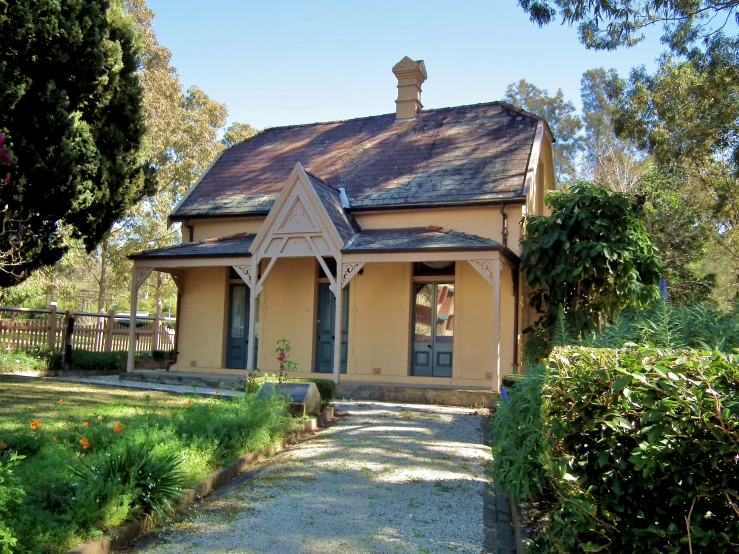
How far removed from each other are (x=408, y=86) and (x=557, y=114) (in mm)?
30898

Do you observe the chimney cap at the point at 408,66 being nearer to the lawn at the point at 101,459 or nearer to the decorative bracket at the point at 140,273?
the decorative bracket at the point at 140,273

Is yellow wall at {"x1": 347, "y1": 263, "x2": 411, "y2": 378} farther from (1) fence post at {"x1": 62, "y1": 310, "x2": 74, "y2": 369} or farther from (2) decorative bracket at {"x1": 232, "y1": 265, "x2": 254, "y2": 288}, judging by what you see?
(1) fence post at {"x1": 62, "y1": 310, "x2": 74, "y2": 369}

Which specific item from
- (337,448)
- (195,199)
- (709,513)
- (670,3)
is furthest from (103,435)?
(670,3)

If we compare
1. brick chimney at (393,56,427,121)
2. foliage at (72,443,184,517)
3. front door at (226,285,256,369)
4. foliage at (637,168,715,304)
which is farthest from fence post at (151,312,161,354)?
foliage at (637,168,715,304)

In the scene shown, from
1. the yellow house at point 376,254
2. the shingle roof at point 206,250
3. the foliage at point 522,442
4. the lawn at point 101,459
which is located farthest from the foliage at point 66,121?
the foliage at point 522,442

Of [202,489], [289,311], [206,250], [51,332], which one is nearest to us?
[202,489]

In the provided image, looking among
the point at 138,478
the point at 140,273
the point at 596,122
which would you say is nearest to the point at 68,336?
the point at 140,273

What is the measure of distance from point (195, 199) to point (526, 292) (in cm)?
965

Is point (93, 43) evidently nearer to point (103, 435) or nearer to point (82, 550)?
point (103, 435)

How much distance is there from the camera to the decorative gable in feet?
47.4

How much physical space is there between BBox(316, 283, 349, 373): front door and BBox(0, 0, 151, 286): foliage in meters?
5.27

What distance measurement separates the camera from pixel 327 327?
16.5 meters

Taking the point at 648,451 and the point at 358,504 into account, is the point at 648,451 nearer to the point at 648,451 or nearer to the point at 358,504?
the point at 648,451

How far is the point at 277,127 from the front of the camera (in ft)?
71.3
